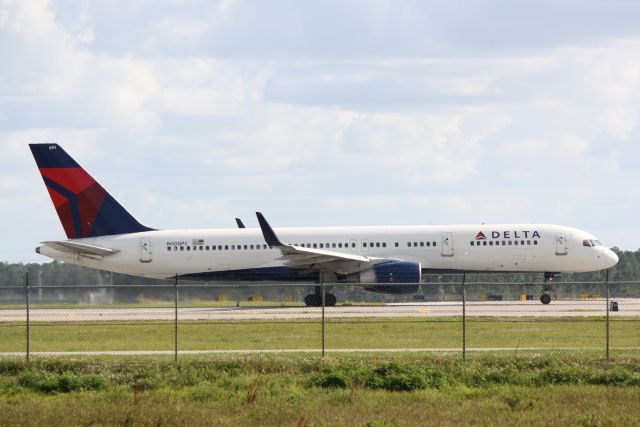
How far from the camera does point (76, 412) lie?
16.6m

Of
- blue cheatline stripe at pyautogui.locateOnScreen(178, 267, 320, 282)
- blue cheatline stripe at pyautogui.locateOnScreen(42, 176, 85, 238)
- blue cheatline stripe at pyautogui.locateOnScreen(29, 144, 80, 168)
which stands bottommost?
blue cheatline stripe at pyautogui.locateOnScreen(178, 267, 320, 282)

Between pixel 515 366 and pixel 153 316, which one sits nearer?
pixel 515 366

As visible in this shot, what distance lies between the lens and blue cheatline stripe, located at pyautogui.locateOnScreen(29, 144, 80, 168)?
4969 centimetres

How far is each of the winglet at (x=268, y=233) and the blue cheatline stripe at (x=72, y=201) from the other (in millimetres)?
8985

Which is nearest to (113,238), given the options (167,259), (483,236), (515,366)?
(167,259)

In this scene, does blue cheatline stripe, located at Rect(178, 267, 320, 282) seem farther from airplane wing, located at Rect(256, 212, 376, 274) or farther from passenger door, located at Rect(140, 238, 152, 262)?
passenger door, located at Rect(140, 238, 152, 262)

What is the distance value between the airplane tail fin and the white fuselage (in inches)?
21.9

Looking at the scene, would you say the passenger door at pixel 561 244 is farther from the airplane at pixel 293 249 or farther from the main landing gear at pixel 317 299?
the main landing gear at pixel 317 299

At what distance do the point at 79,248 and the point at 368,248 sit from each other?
12.3m

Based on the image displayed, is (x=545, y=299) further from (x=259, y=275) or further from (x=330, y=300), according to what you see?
(x=259, y=275)

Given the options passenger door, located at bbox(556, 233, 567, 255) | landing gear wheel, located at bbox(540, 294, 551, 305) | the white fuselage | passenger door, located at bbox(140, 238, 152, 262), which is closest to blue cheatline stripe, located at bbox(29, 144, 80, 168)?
the white fuselage

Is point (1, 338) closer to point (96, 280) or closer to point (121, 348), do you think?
point (121, 348)

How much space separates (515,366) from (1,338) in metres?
15.8

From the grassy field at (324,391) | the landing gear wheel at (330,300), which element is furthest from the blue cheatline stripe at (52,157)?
the grassy field at (324,391)
